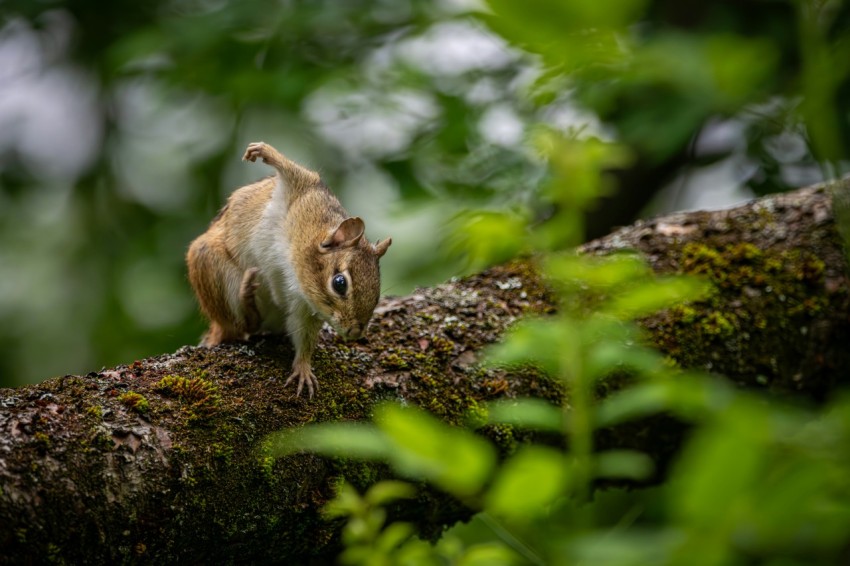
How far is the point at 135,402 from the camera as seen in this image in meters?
2.47

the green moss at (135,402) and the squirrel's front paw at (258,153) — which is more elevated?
the squirrel's front paw at (258,153)

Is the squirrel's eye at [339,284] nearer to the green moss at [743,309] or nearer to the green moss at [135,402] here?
the green moss at [135,402]

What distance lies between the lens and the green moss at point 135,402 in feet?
8.09

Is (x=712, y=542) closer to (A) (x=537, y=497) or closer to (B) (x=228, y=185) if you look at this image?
(A) (x=537, y=497)

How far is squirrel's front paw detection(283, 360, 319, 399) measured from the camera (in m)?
3.01

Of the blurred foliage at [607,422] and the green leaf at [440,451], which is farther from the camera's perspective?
the green leaf at [440,451]

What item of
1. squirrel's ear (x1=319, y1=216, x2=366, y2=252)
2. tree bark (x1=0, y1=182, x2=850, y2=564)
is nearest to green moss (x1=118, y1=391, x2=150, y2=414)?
tree bark (x1=0, y1=182, x2=850, y2=564)

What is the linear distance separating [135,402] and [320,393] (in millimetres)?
715

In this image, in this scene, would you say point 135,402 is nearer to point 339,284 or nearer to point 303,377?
point 303,377

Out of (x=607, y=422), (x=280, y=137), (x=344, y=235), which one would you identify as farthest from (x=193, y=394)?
(x=280, y=137)

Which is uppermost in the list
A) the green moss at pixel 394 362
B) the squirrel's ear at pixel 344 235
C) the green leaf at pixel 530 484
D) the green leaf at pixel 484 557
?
the green leaf at pixel 530 484

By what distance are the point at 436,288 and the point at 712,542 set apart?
9.80ft

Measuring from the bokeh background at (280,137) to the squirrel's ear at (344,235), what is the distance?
0.25 meters

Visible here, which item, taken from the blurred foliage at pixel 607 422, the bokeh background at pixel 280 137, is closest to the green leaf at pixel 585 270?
the blurred foliage at pixel 607 422
